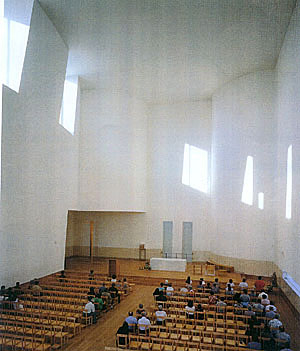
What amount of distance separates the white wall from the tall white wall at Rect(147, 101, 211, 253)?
72.8 inches

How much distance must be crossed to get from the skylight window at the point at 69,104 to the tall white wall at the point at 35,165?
1.66 m

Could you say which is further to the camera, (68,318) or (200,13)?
(200,13)

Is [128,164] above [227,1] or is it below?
below

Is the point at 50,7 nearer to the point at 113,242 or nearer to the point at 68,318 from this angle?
the point at 68,318

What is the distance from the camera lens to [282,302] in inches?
476

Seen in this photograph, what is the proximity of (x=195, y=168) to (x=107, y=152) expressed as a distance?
16.4ft

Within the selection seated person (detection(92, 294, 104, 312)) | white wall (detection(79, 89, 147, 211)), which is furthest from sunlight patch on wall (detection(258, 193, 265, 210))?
seated person (detection(92, 294, 104, 312))

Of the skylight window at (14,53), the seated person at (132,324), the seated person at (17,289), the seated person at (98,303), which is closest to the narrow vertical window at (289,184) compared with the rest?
the seated person at (132,324)

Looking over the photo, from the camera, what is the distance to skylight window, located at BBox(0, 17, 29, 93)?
1044cm

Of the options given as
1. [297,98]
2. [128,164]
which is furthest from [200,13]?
[128,164]

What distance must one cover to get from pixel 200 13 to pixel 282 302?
33.0 feet

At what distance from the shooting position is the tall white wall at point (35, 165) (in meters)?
10.2

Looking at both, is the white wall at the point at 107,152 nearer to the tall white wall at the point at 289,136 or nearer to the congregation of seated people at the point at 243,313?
the congregation of seated people at the point at 243,313

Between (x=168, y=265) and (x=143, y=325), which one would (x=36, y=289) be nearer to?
(x=143, y=325)
